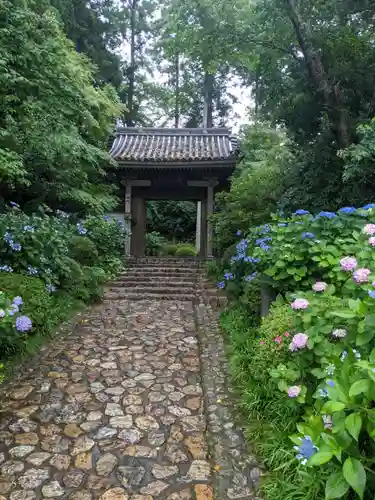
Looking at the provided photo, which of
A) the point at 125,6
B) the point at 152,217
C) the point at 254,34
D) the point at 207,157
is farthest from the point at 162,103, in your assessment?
the point at 254,34

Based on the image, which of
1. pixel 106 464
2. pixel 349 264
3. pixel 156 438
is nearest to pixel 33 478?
pixel 106 464

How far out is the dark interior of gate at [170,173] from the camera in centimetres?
1054

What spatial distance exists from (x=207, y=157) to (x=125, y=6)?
1386cm

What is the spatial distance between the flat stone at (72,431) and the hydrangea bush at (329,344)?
4.91 ft

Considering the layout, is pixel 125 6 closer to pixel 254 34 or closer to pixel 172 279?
pixel 254 34

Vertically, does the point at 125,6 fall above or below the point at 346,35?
above

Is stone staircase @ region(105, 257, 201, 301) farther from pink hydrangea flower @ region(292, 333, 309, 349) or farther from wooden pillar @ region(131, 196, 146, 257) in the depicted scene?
pink hydrangea flower @ region(292, 333, 309, 349)

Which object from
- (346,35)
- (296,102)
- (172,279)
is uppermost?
(346,35)

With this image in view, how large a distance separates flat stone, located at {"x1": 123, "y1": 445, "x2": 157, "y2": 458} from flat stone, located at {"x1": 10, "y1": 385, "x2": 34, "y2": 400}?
1251 millimetres

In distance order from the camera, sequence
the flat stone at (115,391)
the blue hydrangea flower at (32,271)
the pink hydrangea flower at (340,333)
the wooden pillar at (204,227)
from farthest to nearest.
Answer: the wooden pillar at (204,227) → the blue hydrangea flower at (32,271) → the flat stone at (115,391) → the pink hydrangea flower at (340,333)

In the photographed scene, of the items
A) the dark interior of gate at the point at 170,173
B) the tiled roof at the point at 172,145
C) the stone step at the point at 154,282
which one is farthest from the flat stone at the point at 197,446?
the tiled roof at the point at 172,145

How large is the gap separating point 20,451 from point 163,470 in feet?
3.25

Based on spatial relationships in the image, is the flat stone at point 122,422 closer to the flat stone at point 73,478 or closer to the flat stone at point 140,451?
Result: the flat stone at point 140,451

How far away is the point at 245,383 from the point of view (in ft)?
11.3
